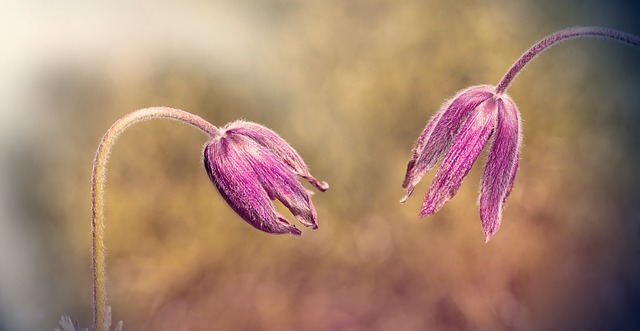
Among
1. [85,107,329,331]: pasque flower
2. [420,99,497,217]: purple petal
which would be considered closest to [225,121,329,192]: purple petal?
[85,107,329,331]: pasque flower

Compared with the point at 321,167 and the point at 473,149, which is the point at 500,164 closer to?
the point at 473,149

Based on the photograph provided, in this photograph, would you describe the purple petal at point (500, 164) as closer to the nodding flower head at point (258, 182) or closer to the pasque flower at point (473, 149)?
the pasque flower at point (473, 149)

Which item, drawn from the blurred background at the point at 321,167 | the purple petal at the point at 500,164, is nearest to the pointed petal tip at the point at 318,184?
the purple petal at the point at 500,164

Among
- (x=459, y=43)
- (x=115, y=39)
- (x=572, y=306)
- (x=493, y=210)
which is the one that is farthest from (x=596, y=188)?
(x=115, y=39)

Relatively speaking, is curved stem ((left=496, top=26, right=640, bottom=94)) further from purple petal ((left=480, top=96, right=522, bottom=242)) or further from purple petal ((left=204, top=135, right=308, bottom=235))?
purple petal ((left=204, top=135, right=308, bottom=235))

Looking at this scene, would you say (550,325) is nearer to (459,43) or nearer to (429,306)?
(429,306)
